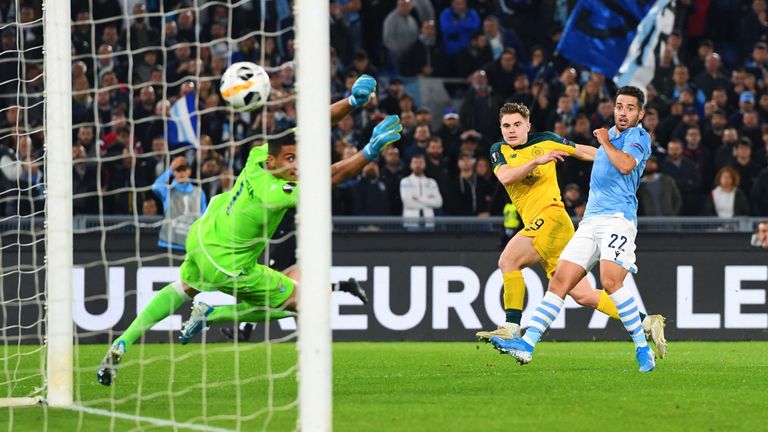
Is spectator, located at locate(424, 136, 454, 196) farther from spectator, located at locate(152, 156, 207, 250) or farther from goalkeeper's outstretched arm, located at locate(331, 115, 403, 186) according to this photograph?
goalkeeper's outstretched arm, located at locate(331, 115, 403, 186)

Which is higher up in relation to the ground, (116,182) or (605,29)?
(605,29)

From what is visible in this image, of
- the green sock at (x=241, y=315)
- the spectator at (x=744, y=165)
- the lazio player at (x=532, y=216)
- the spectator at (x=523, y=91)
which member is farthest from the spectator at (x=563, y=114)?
the green sock at (x=241, y=315)

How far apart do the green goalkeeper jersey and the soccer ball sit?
1.09 feet

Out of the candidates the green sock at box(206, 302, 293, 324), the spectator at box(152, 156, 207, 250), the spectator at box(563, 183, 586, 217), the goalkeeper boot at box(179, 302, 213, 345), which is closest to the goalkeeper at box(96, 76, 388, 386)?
the green sock at box(206, 302, 293, 324)

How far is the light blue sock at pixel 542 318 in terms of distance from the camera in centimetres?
1009

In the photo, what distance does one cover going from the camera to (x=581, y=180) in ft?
54.2

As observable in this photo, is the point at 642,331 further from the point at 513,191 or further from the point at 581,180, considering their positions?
the point at 581,180

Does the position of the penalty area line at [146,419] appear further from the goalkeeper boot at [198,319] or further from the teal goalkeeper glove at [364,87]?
the teal goalkeeper glove at [364,87]

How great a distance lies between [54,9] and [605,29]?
10632 millimetres

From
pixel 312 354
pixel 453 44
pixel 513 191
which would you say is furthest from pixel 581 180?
pixel 312 354

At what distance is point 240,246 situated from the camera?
9.55 metres

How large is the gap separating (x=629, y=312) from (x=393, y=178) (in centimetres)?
612

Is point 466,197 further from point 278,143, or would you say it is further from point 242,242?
point 278,143

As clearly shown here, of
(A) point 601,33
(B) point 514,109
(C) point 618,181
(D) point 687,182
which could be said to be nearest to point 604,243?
(C) point 618,181
